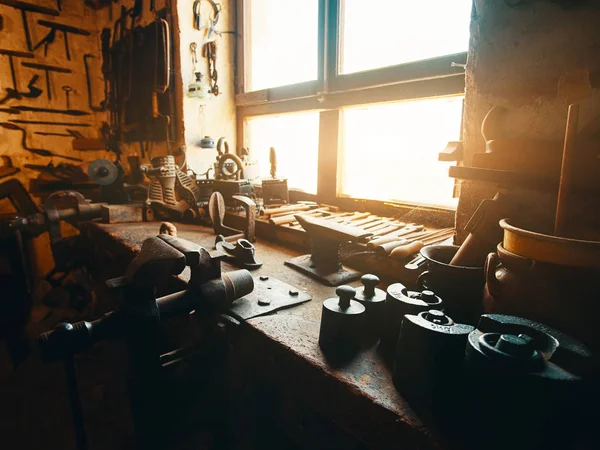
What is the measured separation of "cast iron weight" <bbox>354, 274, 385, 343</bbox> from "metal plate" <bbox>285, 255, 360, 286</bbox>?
1.51ft

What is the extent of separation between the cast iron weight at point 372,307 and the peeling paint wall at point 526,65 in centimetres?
61

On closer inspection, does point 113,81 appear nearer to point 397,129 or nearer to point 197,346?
point 397,129

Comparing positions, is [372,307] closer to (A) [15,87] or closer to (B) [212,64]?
(B) [212,64]

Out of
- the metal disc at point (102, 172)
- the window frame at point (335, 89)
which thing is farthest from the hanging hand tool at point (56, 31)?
the window frame at point (335, 89)

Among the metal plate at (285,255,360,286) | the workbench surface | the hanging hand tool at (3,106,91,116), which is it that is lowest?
the workbench surface

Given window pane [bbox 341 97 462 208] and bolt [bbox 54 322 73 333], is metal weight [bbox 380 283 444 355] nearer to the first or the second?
bolt [bbox 54 322 73 333]

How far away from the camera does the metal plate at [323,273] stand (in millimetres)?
1601

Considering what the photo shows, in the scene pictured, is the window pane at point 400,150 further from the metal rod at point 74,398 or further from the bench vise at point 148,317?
the metal rod at point 74,398

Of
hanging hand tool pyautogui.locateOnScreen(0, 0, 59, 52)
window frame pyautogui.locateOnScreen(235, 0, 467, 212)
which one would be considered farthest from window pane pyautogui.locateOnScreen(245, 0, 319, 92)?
hanging hand tool pyautogui.locateOnScreen(0, 0, 59, 52)

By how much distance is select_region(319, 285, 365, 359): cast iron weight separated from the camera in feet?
3.25

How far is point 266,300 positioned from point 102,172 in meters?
2.55

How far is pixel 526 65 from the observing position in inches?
48.7

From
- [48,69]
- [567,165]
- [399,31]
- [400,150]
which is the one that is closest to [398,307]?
[567,165]

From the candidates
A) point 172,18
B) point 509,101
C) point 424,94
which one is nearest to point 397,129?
point 424,94
